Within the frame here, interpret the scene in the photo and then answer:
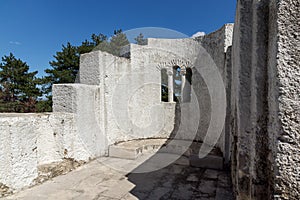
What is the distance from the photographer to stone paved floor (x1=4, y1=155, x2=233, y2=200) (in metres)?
2.66

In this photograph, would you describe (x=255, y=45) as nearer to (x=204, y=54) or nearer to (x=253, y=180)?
(x=253, y=180)

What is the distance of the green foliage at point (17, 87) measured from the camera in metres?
10.9

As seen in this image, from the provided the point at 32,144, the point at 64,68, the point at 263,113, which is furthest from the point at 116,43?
the point at 263,113

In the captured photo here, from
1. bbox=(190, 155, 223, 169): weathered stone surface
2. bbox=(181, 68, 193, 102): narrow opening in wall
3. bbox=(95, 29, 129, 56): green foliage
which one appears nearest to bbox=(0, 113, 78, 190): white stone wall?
bbox=(190, 155, 223, 169): weathered stone surface

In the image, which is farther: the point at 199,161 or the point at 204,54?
the point at 204,54

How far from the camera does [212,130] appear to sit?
5.04 meters

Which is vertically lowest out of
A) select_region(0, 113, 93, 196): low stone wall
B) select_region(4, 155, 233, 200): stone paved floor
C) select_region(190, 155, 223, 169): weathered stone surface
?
select_region(4, 155, 233, 200): stone paved floor

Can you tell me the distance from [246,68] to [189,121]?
4.73 m

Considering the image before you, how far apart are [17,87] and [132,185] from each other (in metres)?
12.1

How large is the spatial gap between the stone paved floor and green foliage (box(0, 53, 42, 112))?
9.65 metres

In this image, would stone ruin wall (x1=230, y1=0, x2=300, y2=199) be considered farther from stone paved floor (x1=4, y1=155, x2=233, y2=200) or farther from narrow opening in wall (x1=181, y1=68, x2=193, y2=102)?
narrow opening in wall (x1=181, y1=68, x2=193, y2=102)

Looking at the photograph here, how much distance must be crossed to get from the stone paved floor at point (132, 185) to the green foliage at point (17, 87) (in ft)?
31.7

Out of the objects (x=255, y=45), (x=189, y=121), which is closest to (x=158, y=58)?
(x=189, y=121)

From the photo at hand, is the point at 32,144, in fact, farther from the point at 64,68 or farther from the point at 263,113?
the point at 64,68
